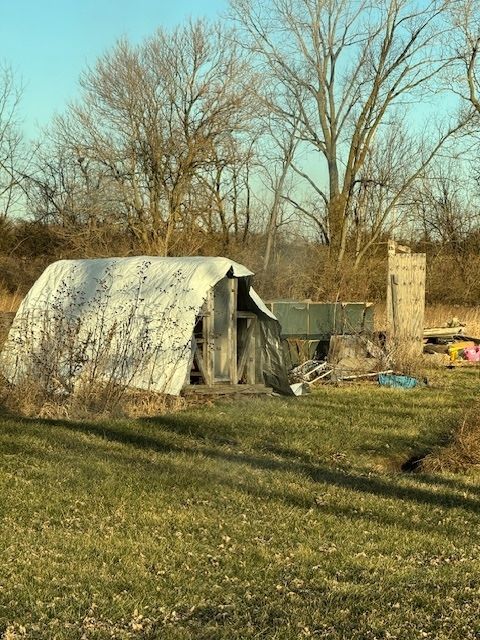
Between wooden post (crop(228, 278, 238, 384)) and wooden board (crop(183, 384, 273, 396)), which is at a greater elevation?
wooden post (crop(228, 278, 238, 384))

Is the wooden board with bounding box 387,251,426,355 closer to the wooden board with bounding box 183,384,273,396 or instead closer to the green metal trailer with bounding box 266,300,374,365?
the green metal trailer with bounding box 266,300,374,365

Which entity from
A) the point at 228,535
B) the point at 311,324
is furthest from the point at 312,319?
the point at 228,535

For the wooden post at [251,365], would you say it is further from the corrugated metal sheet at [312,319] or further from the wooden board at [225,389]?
the corrugated metal sheet at [312,319]

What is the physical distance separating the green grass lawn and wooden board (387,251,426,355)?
850cm

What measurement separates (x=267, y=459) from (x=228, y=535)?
299 centimetres

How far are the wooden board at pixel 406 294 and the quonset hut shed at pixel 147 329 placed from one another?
5.12 metres

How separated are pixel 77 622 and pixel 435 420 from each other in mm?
8465

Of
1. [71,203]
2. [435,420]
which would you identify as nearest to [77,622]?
[435,420]

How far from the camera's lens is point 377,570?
5.11 meters

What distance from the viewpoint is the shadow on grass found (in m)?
7.24

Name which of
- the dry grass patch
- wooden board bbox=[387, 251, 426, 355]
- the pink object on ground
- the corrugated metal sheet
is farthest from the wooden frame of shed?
the pink object on ground

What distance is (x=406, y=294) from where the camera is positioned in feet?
61.6

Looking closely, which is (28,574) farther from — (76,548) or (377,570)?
(377,570)

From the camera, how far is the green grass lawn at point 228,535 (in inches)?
165
